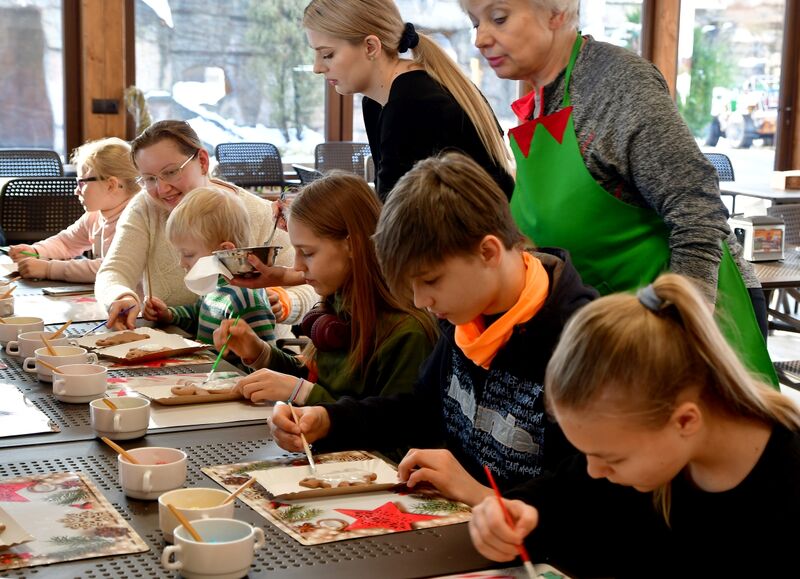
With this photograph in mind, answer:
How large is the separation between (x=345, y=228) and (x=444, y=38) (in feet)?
20.4

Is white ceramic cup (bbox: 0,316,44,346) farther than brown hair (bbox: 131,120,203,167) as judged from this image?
No

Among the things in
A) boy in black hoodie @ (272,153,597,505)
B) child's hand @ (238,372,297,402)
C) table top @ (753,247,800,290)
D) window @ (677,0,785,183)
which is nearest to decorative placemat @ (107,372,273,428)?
child's hand @ (238,372,297,402)

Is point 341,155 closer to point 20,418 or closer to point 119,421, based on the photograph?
point 20,418

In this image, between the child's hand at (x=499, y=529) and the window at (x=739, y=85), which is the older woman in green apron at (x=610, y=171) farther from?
the window at (x=739, y=85)

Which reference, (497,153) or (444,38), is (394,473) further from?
(444,38)

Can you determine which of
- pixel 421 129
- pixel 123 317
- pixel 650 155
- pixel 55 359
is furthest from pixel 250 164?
pixel 650 155

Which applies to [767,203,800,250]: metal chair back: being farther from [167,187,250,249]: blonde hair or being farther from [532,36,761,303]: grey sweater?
[532,36,761,303]: grey sweater

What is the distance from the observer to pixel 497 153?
2.33 meters

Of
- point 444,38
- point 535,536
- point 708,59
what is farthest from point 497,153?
point 708,59

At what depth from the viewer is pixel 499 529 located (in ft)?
3.97

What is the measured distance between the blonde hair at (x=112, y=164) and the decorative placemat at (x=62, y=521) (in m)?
2.23

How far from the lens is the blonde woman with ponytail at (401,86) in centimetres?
229

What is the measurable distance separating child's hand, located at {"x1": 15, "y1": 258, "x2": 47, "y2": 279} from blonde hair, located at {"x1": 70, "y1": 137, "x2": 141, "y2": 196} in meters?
0.37

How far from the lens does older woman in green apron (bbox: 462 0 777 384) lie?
171 centimetres
